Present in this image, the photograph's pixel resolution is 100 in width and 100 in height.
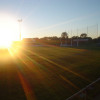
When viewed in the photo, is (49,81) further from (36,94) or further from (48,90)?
(36,94)

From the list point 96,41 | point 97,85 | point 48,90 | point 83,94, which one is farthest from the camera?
point 96,41

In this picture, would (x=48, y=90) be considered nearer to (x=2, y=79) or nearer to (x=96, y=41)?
(x=2, y=79)

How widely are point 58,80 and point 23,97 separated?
316 centimetres

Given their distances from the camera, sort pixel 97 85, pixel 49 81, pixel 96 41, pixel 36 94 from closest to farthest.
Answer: pixel 36 94, pixel 97 85, pixel 49 81, pixel 96 41

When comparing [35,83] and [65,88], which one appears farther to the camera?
[35,83]

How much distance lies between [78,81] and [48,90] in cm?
239

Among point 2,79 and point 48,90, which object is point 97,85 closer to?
point 48,90

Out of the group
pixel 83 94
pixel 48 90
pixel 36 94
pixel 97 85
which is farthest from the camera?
pixel 97 85

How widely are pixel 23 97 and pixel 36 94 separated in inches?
24.6

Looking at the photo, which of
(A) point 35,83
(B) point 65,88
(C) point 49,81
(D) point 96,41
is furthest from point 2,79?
(D) point 96,41

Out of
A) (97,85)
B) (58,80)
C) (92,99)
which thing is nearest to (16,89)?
(58,80)

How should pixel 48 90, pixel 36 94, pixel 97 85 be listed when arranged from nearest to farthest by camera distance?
1. pixel 36 94
2. pixel 48 90
3. pixel 97 85

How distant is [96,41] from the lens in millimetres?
69688

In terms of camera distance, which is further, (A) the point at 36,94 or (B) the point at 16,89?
(B) the point at 16,89
